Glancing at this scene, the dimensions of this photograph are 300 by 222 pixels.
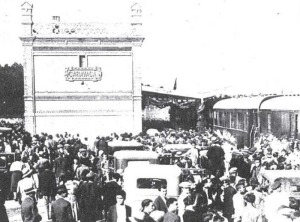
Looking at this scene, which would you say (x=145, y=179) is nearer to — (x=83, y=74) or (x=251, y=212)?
(x=251, y=212)

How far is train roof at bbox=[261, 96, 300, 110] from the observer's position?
69.8 ft

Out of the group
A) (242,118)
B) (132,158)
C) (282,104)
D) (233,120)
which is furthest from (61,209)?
(233,120)

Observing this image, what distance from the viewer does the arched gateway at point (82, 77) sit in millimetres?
31828

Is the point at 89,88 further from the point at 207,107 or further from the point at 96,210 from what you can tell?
the point at 96,210

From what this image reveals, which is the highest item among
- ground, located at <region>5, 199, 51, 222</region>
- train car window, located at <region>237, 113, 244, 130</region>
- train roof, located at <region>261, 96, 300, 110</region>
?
train roof, located at <region>261, 96, 300, 110</region>

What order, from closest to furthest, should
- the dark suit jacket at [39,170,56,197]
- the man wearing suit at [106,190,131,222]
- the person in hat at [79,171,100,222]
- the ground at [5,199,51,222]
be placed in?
the man wearing suit at [106,190,131,222], the person in hat at [79,171,100,222], the dark suit jacket at [39,170,56,197], the ground at [5,199,51,222]

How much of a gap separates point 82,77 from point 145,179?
72.8ft

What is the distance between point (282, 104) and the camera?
22.8m

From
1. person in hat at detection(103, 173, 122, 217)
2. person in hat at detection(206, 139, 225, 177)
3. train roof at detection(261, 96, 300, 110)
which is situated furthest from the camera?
train roof at detection(261, 96, 300, 110)

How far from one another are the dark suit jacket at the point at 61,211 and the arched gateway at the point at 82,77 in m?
23.7

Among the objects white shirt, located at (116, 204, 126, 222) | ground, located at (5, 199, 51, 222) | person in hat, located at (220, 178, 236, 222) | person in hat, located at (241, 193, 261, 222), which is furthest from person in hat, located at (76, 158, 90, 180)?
person in hat, located at (241, 193, 261, 222)

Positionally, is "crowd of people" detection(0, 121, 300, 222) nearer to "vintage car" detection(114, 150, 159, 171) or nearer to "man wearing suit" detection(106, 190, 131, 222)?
"man wearing suit" detection(106, 190, 131, 222)

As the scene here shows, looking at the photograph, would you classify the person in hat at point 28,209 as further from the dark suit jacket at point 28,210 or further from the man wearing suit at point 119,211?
the man wearing suit at point 119,211

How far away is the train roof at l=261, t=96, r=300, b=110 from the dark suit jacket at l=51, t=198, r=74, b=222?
45.7ft
